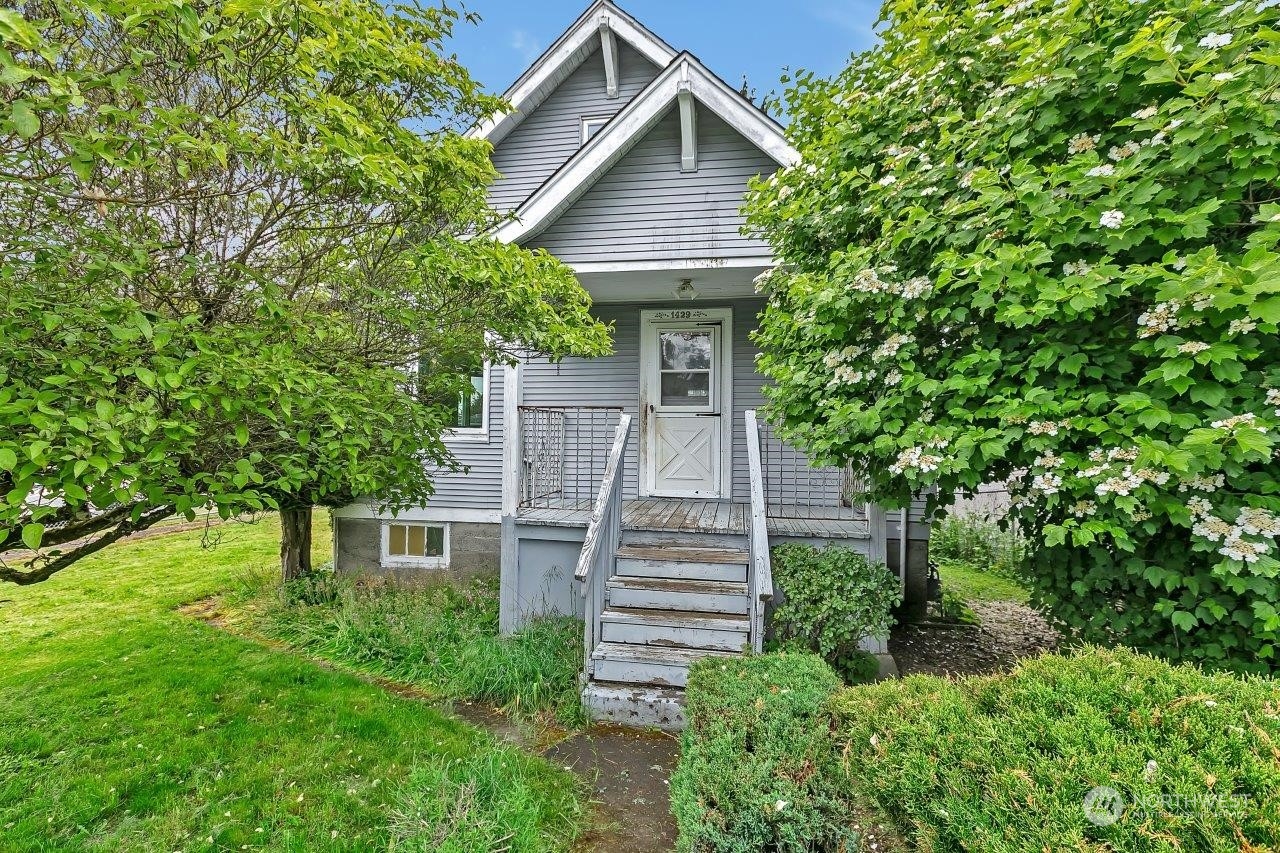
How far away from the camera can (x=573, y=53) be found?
23.8ft

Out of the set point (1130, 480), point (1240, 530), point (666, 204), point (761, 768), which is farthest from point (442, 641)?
point (1240, 530)

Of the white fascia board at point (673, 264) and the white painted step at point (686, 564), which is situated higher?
the white fascia board at point (673, 264)

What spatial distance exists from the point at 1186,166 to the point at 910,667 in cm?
424

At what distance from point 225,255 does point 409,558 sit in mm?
5098

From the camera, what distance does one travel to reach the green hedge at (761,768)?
196 centimetres

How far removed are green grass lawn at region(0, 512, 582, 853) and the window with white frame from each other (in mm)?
1981

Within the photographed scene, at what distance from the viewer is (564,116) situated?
7613 mm

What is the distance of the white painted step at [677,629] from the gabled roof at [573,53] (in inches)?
250

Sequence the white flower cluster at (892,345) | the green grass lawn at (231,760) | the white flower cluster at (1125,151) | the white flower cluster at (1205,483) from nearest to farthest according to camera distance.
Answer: the white flower cluster at (1205,483)
the white flower cluster at (1125,151)
the green grass lawn at (231,760)
the white flower cluster at (892,345)

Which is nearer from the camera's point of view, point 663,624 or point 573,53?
point 663,624

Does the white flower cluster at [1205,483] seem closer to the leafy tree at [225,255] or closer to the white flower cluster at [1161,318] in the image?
the white flower cluster at [1161,318]

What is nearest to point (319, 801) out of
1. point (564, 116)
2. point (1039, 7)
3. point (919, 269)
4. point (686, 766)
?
point (686, 766)

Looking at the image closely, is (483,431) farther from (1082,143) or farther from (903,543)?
(1082,143)

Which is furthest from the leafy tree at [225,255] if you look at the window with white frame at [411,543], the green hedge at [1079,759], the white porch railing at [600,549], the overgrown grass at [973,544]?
the overgrown grass at [973,544]
